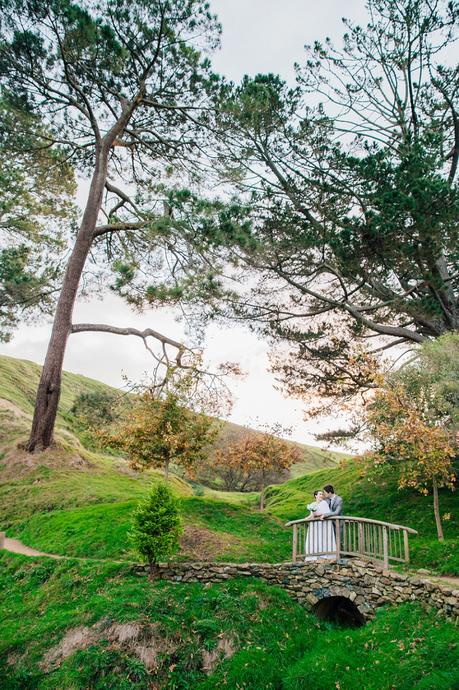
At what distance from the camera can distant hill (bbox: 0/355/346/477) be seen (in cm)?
3225

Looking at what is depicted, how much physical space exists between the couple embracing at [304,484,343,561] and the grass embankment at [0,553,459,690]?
1484 mm

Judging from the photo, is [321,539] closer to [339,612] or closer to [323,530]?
[323,530]

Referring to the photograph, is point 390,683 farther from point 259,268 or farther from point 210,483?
point 210,483

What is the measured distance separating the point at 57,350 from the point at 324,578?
11.8m

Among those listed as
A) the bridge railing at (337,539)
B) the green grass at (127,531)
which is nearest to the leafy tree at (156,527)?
the green grass at (127,531)

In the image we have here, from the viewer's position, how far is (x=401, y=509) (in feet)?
47.5

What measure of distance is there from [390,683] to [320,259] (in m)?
11.3

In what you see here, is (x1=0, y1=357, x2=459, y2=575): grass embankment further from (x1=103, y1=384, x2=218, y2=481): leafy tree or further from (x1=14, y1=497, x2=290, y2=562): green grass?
(x1=103, y1=384, x2=218, y2=481): leafy tree

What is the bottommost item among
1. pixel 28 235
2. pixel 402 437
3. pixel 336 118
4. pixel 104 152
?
pixel 402 437

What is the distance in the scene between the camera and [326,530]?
1045 cm

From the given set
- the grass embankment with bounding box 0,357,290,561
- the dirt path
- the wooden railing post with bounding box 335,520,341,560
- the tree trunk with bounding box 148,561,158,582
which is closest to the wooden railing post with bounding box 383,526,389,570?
the wooden railing post with bounding box 335,520,341,560

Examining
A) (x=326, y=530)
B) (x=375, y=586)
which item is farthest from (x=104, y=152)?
(x=375, y=586)

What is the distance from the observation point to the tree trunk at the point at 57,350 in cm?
1648

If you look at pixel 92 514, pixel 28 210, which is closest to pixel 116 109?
pixel 28 210
